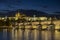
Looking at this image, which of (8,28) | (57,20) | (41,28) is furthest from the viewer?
(8,28)

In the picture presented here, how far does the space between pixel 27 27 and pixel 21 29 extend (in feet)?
6.21

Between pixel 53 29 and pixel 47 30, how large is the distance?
307cm

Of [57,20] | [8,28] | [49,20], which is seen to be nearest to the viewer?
[57,20]

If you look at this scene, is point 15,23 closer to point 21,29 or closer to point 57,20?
point 21,29

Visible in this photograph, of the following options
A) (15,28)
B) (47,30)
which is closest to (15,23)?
(15,28)

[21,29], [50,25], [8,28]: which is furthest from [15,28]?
[50,25]

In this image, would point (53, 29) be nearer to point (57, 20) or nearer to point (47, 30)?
point (47, 30)

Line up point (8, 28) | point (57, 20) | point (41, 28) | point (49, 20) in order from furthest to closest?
point (8, 28) → point (41, 28) → point (49, 20) → point (57, 20)

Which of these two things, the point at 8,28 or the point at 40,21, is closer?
the point at 40,21

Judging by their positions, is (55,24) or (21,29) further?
(21,29)

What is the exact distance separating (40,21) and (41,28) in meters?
7.44

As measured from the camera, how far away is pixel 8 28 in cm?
11562

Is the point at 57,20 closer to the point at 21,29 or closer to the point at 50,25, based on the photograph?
the point at 50,25

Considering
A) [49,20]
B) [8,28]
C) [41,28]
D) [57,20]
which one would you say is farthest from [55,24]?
[8,28]
